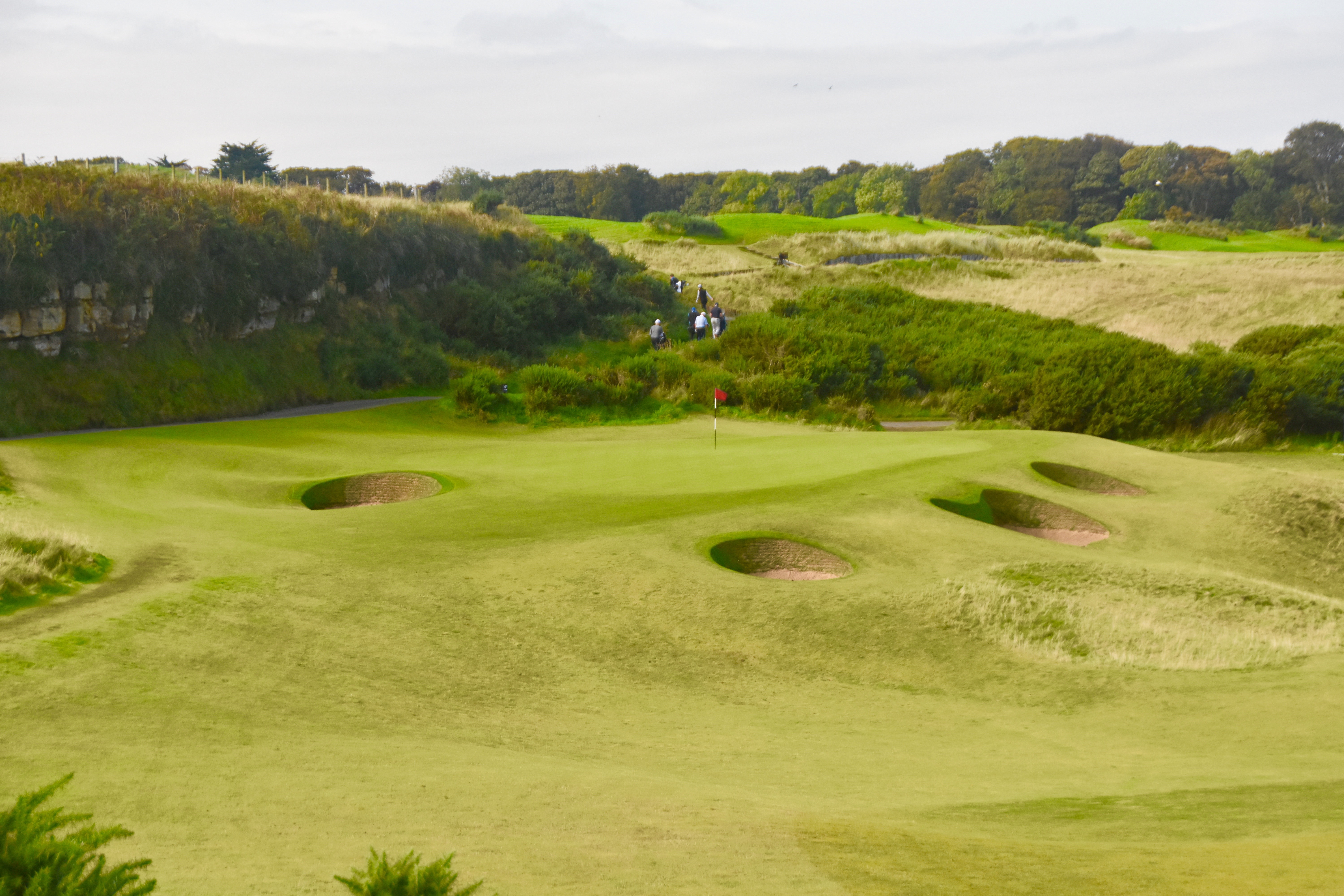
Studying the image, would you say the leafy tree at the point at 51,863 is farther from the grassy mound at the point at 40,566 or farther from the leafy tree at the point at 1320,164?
the leafy tree at the point at 1320,164

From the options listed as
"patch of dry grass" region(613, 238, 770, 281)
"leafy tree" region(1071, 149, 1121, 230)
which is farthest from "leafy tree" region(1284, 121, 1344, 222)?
"patch of dry grass" region(613, 238, 770, 281)

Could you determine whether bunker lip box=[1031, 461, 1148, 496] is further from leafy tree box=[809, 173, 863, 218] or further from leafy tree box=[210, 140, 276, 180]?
leafy tree box=[809, 173, 863, 218]

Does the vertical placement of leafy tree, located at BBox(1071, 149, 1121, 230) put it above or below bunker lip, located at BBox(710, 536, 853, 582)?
above

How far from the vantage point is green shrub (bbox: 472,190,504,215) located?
43812mm

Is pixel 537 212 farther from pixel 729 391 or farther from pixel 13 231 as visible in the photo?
pixel 13 231

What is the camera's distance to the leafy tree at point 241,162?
199 feet

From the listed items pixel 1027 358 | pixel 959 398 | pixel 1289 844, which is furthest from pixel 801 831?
pixel 1027 358

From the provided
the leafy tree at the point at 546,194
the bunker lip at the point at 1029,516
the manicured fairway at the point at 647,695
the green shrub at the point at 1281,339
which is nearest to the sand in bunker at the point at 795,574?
the manicured fairway at the point at 647,695

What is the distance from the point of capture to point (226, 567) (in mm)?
9359

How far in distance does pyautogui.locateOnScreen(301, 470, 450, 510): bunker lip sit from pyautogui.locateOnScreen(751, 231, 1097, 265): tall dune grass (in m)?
46.0

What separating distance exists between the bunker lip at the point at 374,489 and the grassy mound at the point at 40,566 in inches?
185

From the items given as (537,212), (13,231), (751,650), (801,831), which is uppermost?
(537,212)

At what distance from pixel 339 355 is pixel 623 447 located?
41.6 ft

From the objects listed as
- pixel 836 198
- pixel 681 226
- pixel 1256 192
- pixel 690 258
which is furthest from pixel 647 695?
pixel 1256 192
